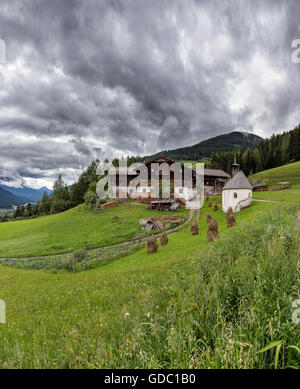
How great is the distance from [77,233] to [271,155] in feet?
267

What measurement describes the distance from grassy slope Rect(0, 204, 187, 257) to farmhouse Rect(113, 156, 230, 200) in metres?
8.48

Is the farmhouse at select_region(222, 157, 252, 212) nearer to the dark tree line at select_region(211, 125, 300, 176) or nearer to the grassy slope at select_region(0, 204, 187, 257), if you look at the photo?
the grassy slope at select_region(0, 204, 187, 257)

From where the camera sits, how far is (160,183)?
5247 cm

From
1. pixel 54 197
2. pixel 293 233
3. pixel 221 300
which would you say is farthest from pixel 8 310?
pixel 54 197

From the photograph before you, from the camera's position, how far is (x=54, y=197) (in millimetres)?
79625

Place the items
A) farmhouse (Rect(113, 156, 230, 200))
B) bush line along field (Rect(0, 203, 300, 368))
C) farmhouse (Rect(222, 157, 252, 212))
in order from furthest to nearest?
farmhouse (Rect(113, 156, 230, 200)) < farmhouse (Rect(222, 157, 252, 212)) < bush line along field (Rect(0, 203, 300, 368))

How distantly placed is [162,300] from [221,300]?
1.61 meters

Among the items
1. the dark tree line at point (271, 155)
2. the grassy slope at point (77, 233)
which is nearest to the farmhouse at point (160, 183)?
the grassy slope at point (77, 233)

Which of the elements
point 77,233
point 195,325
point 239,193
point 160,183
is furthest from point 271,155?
point 195,325

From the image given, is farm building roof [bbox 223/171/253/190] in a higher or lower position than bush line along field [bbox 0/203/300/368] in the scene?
higher

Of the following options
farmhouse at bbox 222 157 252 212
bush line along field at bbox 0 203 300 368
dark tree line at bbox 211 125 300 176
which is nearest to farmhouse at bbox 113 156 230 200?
farmhouse at bbox 222 157 252 212

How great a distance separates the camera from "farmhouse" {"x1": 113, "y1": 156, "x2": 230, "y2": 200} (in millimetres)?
49750

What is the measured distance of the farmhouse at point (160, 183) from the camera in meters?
49.8
